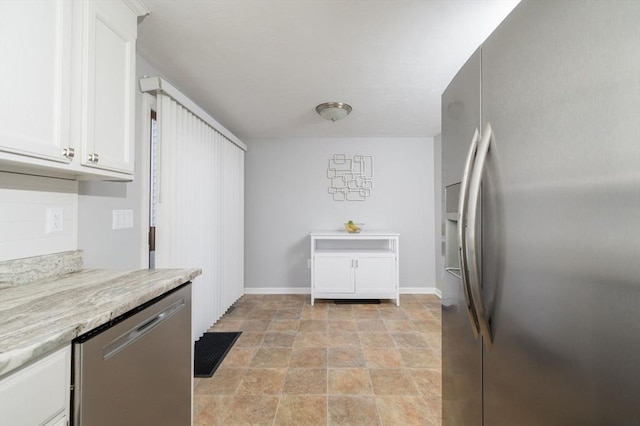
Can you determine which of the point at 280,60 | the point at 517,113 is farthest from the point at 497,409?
the point at 280,60

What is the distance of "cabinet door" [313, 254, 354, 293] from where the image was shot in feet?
12.4

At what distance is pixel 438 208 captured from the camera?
412 cm

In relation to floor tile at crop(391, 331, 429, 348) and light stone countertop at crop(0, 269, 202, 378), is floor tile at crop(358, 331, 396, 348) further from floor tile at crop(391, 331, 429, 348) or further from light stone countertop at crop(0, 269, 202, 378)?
light stone countertop at crop(0, 269, 202, 378)

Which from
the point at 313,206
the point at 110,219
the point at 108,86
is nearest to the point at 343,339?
the point at 313,206

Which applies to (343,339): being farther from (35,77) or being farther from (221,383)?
(35,77)

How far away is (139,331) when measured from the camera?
101 centimetres

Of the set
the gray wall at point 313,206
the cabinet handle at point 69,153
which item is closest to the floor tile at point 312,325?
the gray wall at point 313,206

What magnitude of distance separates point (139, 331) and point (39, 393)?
0.34m

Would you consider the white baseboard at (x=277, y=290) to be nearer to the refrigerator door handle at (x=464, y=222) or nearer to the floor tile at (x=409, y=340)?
the floor tile at (x=409, y=340)

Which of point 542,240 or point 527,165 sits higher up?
point 527,165

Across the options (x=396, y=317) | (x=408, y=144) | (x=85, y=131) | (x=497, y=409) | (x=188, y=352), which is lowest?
(x=396, y=317)

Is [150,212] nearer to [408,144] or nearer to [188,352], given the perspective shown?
[188,352]

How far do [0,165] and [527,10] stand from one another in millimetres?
1818

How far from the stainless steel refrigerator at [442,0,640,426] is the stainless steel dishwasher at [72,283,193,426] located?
3.72 feet
